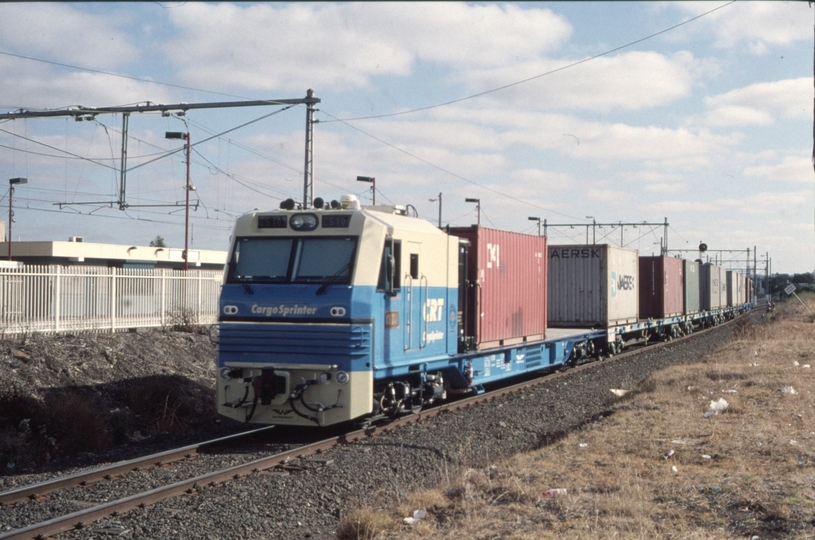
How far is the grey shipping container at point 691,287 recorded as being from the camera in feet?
111

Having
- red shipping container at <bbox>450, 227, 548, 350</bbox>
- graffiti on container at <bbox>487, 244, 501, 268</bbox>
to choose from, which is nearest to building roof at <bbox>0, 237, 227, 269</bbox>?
red shipping container at <bbox>450, 227, 548, 350</bbox>

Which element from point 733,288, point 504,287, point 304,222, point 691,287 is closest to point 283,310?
point 304,222

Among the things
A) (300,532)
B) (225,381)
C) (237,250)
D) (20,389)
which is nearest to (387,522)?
(300,532)

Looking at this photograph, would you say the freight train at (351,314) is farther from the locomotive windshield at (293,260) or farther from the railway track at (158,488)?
the railway track at (158,488)

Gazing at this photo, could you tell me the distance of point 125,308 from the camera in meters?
19.8

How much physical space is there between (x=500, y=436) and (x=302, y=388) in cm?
308

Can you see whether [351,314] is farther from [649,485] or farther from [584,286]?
[584,286]

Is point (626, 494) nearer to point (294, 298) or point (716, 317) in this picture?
point (294, 298)

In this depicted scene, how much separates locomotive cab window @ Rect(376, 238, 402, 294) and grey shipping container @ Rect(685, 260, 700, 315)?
25.3 m

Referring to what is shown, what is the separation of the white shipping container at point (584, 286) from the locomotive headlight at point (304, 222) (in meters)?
12.8

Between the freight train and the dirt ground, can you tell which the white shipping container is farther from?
the dirt ground

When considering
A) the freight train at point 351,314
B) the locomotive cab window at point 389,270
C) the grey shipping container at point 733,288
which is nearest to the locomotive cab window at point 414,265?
the freight train at point 351,314

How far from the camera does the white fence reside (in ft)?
55.4

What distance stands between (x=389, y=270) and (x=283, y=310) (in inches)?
59.6
